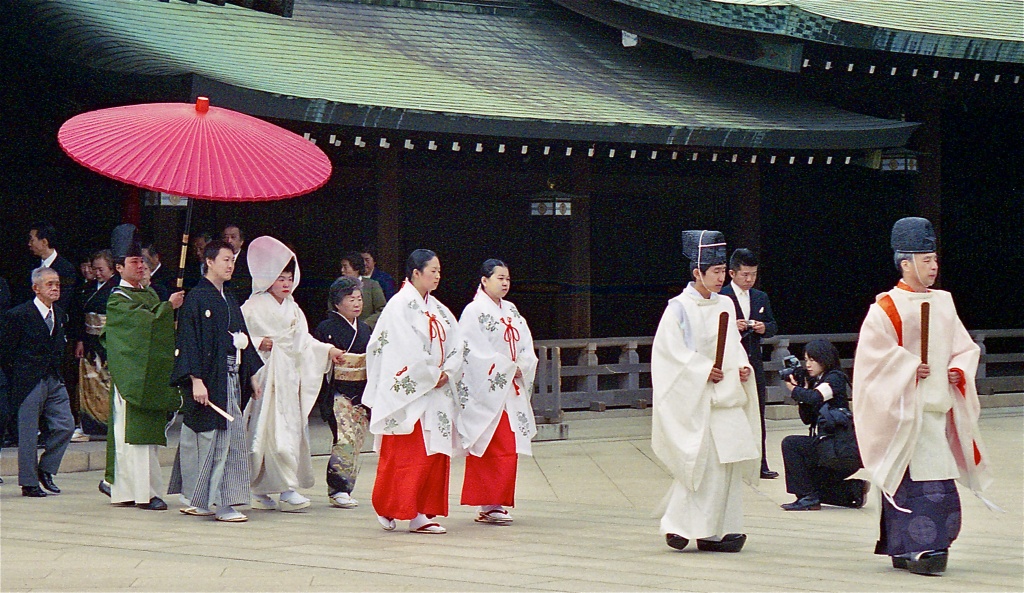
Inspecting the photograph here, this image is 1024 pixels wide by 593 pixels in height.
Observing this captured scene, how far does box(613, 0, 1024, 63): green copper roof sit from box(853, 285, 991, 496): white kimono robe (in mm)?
7443

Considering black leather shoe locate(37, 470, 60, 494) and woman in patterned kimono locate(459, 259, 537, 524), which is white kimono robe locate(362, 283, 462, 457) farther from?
black leather shoe locate(37, 470, 60, 494)

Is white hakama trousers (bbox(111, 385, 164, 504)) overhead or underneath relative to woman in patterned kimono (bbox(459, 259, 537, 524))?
underneath

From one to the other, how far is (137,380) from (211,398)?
68cm

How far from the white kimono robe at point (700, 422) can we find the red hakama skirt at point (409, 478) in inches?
53.3

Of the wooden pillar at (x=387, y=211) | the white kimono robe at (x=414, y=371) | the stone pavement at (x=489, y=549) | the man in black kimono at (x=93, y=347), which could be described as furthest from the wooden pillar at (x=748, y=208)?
the white kimono robe at (x=414, y=371)

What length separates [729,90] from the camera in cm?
1489

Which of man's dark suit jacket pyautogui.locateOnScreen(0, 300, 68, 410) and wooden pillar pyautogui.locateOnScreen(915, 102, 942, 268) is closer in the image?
man's dark suit jacket pyautogui.locateOnScreen(0, 300, 68, 410)

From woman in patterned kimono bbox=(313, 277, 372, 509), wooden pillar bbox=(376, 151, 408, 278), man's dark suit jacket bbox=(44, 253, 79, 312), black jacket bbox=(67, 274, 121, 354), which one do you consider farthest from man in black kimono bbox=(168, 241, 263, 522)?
wooden pillar bbox=(376, 151, 408, 278)

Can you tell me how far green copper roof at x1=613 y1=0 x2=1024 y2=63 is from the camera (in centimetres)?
1341

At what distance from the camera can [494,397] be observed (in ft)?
26.0

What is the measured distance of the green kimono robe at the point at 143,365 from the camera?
8.13 meters

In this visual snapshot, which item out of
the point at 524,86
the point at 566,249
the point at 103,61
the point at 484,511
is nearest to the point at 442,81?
the point at 524,86

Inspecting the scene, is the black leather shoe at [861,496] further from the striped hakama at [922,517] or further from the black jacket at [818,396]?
the striped hakama at [922,517]

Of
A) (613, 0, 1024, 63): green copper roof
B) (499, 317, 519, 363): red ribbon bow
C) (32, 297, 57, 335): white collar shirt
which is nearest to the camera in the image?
(499, 317, 519, 363): red ribbon bow
